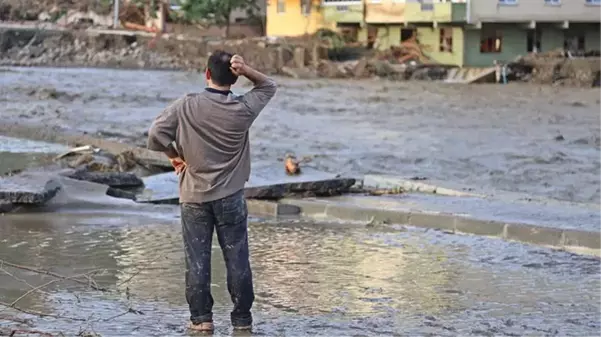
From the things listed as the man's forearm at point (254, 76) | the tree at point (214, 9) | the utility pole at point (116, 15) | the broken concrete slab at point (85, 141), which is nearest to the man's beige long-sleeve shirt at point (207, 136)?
the man's forearm at point (254, 76)

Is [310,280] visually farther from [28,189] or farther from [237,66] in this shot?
[28,189]

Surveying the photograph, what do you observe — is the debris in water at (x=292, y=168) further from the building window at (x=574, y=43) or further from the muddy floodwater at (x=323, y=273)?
the building window at (x=574, y=43)

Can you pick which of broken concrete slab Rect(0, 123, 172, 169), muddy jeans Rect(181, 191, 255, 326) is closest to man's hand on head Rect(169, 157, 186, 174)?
muddy jeans Rect(181, 191, 255, 326)

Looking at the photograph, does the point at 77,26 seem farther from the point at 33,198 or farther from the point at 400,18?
the point at 33,198

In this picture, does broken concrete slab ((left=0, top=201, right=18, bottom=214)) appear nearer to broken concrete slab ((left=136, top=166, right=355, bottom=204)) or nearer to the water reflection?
the water reflection

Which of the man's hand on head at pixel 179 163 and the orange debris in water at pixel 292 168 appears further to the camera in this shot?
the orange debris in water at pixel 292 168

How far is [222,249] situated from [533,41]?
5323 centimetres

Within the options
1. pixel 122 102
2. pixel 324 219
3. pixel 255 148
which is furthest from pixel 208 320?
pixel 122 102

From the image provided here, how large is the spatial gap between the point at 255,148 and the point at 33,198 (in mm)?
11505

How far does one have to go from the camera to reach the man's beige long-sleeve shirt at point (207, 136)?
573cm

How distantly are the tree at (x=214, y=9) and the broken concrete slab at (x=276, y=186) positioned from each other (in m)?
55.7

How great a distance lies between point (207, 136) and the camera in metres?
5.76

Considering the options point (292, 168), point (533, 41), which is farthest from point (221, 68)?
point (533, 41)

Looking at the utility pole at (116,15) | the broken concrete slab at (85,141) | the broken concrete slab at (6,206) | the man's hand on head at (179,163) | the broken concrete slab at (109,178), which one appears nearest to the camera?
the man's hand on head at (179,163)
